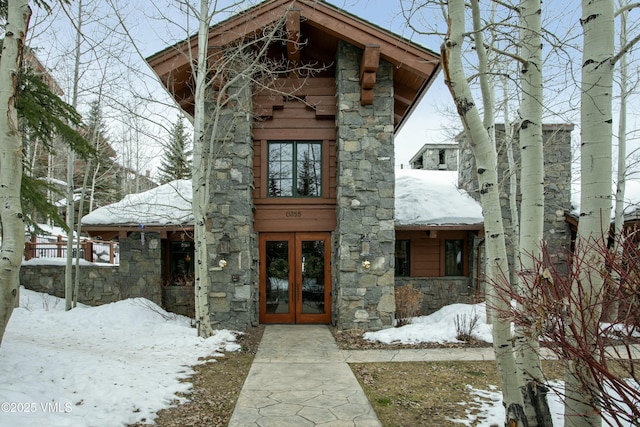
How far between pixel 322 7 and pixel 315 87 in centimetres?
166

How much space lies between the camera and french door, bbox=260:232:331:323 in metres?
9.11

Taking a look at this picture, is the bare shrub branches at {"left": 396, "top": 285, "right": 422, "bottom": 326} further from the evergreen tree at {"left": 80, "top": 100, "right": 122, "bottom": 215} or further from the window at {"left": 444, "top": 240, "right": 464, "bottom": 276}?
the evergreen tree at {"left": 80, "top": 100, "right": 122, "bottom": 215}

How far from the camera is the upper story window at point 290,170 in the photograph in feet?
30.1

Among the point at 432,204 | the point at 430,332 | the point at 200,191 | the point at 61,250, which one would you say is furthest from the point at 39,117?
the point at 61,250

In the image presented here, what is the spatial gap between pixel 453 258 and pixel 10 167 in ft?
32.0

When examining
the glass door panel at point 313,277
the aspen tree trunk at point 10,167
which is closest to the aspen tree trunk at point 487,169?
the aspen tree trunk at point 10,167

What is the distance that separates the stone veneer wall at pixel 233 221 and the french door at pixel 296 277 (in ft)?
2.39

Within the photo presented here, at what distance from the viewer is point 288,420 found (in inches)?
162

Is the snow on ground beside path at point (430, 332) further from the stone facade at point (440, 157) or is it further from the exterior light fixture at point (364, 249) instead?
the stone facade at point (440, 157)

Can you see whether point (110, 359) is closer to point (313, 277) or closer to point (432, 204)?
point (313, 277)

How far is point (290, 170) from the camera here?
917 centimetres

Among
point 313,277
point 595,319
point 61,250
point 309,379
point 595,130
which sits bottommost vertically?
point 309,379

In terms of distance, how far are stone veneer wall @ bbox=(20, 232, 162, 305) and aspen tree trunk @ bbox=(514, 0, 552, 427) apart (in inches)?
332

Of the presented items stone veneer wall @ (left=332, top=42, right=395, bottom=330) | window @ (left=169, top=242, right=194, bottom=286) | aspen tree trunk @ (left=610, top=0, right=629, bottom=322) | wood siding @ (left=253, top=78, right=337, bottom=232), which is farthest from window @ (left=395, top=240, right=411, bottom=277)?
window @ (left=169, top=242, right=194, bottom=286)
